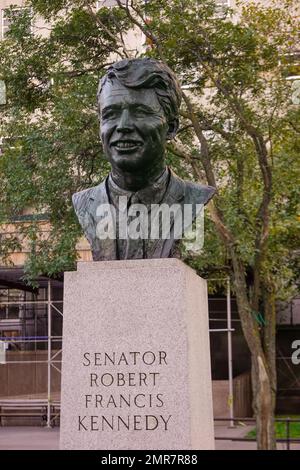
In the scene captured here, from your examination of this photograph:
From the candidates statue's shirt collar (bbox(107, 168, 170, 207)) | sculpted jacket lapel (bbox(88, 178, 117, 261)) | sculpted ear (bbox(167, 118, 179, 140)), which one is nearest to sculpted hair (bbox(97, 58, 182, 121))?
sculpted ear (bbox(167, 118, 179, 140))

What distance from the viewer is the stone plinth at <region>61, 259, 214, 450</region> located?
6859 millimetres

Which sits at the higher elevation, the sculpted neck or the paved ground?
the sculpted neck

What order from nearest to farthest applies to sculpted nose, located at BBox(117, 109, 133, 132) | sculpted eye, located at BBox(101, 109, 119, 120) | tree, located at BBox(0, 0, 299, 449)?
sculpted nose, located at BBox(117, 109, 133, 132) → sculpted eye, located at BBox(101, 109, 119, 120) → tree, located at BBox(0, 0, 299, 449)

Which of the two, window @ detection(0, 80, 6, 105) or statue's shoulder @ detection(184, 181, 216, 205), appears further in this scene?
window @ detection(0, 80, 6, 105)

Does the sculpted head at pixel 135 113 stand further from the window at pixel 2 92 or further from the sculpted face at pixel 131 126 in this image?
the window at pixel 2 92

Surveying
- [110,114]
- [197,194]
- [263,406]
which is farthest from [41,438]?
[110,114]

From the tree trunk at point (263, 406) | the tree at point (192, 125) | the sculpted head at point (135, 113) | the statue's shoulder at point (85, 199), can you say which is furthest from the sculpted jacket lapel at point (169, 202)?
the tree trunk at point (263, 406)

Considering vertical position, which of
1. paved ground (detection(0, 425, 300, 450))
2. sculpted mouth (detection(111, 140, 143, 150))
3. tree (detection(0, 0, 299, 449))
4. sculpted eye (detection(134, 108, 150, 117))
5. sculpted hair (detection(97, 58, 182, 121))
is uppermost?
tree (detection(0, 0, 299, 449))

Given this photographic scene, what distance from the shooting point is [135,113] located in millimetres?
7133

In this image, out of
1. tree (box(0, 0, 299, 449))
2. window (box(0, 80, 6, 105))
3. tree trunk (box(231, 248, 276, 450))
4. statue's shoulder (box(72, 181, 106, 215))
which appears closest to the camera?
statue's shoulder (box(72, 181, 106, 215))

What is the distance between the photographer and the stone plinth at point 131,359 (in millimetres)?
6859

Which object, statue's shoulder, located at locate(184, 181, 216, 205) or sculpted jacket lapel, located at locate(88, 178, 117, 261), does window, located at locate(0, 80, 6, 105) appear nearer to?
sculpted jacket lapel, located at locate(88, 178, 117, 261)
